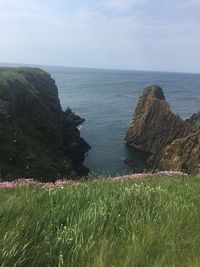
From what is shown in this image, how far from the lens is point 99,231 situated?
6113 millimetres

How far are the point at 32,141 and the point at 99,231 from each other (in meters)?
56.2

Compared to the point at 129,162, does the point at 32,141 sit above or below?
above

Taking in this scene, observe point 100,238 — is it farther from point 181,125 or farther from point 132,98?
point 132,98

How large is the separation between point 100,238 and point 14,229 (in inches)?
41.9

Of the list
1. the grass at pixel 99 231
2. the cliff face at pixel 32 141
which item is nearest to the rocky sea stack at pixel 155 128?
the cliff face at pixel 32 141

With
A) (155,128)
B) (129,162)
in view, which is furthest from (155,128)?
(129,162)

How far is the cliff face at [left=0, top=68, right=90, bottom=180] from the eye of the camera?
49728 millimetres

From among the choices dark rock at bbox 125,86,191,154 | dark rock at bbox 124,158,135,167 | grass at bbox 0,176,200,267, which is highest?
grass at bbox 0,176,200,267

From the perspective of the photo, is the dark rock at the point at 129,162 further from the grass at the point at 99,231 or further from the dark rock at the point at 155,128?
the grass at the point at 99,231

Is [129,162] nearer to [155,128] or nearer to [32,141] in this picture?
[32,141]

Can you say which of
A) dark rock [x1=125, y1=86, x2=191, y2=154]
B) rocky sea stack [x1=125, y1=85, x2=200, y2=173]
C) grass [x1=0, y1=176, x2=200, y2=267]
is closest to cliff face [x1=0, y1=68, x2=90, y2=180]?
rocky sea stack [x1=125, y1=85, x2=200, y2=173]

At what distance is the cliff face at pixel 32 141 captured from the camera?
49728 millimetres

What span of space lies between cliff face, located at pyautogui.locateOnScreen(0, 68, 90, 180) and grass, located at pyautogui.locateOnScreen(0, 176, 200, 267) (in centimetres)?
3566

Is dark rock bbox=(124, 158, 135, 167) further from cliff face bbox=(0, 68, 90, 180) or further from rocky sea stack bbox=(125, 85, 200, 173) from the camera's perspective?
cliff face bbox=(0, 68, 90, 180)
